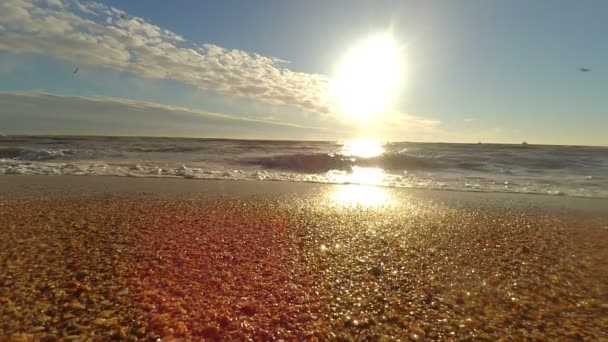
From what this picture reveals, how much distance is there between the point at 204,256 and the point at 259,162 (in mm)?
12890

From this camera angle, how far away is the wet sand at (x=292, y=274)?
1971mm

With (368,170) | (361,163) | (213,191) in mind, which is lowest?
(213,191)

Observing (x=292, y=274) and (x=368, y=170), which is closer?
(x=292, y=274)

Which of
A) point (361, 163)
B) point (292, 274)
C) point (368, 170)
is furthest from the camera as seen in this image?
point (361, 163)

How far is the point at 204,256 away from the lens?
9.95ft

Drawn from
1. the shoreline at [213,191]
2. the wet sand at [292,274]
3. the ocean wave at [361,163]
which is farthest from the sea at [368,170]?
the wet sand at [292,274]

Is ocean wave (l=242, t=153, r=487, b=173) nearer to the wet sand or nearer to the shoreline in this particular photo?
the shoreline

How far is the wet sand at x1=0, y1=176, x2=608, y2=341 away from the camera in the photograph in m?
1.97

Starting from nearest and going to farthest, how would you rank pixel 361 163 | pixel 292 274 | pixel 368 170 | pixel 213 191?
pixel 292 274 → pixel 213 191 → pixel 368 170 → pixel 361 163

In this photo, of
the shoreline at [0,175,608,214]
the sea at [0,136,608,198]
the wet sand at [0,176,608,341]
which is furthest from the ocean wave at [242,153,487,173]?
the wet sand at [0,176,608,341]

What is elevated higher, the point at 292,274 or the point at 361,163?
the point at 361,163

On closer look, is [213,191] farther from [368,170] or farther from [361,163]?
[361,163]

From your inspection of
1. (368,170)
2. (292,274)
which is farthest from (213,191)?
(368,170)

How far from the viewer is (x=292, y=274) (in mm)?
2705
